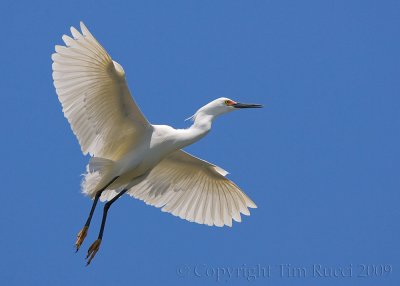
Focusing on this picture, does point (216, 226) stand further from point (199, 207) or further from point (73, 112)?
point (73, 112)

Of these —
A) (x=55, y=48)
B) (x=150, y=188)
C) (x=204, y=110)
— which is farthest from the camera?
(x=150, y=188)

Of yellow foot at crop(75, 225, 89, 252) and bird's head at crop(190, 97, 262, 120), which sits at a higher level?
bird's head at crop(190, 97, 262, 120)

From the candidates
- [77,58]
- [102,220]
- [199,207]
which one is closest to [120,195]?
[102,220]

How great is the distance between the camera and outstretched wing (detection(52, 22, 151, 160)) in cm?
1267

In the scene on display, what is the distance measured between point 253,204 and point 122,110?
330cm

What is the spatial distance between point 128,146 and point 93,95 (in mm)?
1197

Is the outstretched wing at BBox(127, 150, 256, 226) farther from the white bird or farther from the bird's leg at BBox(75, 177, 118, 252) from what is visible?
the bird's leg at BBox(75, 177, 118, 252)

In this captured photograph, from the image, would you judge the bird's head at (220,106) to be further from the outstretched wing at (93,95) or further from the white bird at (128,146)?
the outstretched wing at (93,95)

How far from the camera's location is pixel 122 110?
13.3 m

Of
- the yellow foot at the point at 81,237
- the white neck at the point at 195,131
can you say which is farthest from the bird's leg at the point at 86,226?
the white neck at the point at 195,131

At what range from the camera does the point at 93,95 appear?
12984 millimetres

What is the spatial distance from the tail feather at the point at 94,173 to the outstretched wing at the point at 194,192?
1.28 meters

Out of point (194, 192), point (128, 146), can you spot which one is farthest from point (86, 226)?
point (194, 192)

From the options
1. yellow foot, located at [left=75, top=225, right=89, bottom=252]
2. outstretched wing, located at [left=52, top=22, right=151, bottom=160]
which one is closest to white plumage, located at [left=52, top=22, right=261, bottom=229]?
outstretched wing, located at [left=52, top=22, right=151, bottom=160]
